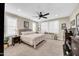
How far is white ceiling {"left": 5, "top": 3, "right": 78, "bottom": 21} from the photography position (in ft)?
5.26

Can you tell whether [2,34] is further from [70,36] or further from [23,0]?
[70,36]

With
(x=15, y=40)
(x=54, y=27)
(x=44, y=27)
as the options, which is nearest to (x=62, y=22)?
(x=54, y=27)

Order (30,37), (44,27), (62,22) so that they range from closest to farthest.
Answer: (62,22) → (44,27) → (30,37)

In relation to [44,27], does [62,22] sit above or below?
above

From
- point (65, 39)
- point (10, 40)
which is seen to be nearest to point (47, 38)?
point (65, 39)

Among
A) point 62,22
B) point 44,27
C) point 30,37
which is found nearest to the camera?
point 62,22

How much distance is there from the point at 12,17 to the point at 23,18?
265 mm

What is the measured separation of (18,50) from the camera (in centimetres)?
165

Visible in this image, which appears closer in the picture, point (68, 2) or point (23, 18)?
point (68, 2)

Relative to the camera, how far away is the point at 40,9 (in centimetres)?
168

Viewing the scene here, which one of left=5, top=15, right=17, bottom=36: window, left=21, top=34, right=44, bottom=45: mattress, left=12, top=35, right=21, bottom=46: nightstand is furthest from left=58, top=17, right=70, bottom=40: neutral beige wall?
left=5, top=15, right=17, bottom=36: window

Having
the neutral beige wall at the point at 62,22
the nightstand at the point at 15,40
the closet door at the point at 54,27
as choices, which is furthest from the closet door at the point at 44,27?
the nightstand at the point at 15,40

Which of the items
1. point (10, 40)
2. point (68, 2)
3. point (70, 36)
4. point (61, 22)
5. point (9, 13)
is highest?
point (68, 2)

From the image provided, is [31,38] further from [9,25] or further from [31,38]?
[9,25]
